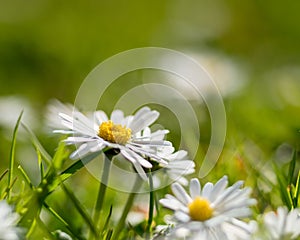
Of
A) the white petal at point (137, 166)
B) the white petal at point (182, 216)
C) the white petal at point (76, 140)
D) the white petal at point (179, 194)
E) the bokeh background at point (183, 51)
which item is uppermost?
the white petal at point (76, 140)

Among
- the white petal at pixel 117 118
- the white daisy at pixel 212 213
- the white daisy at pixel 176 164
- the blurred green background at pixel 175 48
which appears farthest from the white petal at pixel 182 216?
the blurred green background at pixel 175 48

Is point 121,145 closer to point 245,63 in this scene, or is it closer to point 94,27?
point 245,63

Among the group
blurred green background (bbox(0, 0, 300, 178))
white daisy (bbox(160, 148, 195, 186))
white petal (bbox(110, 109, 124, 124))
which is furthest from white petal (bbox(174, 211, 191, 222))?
blurred green background (bbox(0, 0, 300, 178))

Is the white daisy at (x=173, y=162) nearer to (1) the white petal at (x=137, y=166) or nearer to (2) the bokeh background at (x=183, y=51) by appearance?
(1) the white petal at (x=137, y=166)

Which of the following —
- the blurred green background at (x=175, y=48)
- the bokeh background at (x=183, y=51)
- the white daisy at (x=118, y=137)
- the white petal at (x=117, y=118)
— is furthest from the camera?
the blurred green background at (x=175, y=48)

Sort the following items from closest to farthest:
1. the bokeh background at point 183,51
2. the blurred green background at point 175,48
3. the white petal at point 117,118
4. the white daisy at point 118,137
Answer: the white daisy at point 118,137
the white petal at point 117,118
the bokeh background at point 183,51
the blurred green background at point 175,48

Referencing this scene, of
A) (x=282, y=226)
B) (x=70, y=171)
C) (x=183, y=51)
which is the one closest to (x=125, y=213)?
(x=70, y=171)

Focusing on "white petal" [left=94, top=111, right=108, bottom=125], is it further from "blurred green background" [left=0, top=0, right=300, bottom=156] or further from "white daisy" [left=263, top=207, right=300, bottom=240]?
"blurred green background" [left=0, top=0, right=300, bottom=156]

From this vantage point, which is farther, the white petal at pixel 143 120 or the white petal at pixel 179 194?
the white petal at pixel 143 120
